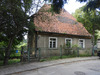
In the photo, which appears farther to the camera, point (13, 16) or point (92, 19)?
point (92, 19)

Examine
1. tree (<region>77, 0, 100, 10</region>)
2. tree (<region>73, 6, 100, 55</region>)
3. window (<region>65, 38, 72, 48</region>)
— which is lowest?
window (<region>65, 38, 72, 48</region>)

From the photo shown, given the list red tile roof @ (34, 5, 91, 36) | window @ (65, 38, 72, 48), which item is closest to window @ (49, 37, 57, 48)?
red tile roof @ (34, 5, 91, 36)

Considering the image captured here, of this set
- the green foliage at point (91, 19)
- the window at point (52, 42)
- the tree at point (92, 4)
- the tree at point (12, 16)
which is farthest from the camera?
the window at point (52, 42)

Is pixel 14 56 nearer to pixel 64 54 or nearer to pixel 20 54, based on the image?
pixel 20 54

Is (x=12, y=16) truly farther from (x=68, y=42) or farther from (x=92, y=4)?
(x=68, y=42)

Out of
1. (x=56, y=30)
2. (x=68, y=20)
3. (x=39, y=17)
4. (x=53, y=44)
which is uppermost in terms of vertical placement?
(x=68, y=20)

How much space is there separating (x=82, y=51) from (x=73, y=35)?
3182 millimetres

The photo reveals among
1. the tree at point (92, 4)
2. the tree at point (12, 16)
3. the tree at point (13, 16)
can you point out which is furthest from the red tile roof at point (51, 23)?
the tree at point (92, 4)

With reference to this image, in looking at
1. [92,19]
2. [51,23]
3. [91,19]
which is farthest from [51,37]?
[91,19]

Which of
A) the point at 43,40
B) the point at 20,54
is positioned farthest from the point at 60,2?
the point at 43,40

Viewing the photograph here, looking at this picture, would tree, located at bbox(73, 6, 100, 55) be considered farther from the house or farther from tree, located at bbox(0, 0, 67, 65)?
tree, located at bbox(0, 0, 67, 65)

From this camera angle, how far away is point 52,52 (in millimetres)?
11711

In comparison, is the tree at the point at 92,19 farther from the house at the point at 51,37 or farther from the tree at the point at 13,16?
the tree at the point at 13,16

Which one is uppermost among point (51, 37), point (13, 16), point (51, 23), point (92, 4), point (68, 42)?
point (51, 23)
